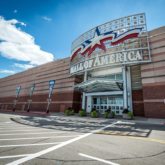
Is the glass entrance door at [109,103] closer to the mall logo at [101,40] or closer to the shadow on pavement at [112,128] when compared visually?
the mall logo at [101,40]

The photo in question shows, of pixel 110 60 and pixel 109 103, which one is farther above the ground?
pixel 110 60

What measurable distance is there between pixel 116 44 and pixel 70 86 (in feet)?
48.1

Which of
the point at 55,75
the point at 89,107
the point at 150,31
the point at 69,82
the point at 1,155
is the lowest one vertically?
the point at 1,155

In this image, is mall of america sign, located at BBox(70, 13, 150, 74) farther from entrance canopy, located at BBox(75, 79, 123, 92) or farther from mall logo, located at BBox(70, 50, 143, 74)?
entrance canopy, located at BBox(75, 79, 123, 92)

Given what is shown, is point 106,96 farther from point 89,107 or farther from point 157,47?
point 157,47

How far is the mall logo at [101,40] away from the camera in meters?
22.8

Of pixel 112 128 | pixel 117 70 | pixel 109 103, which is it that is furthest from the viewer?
pixel 109 103

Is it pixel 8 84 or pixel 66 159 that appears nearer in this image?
pixel 66 159

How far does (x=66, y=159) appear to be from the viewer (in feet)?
14.1

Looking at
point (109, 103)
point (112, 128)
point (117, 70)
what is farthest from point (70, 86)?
point (112, 128)

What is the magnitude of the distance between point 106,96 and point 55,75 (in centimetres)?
1636

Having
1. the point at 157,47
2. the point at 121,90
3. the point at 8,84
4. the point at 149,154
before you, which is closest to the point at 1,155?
the point at 149,154

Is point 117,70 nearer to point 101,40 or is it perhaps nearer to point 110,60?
point 110,60

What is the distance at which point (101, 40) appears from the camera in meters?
25.9
